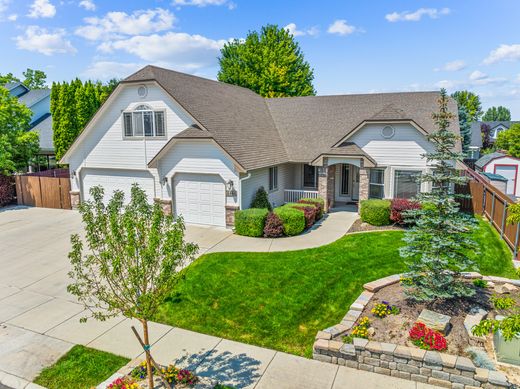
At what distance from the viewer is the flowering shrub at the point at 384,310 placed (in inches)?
350

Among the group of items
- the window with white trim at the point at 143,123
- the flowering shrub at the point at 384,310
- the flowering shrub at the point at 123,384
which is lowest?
the flowering shrub at the point at 123,384

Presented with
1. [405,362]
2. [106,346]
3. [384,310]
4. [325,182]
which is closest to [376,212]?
[325,182]

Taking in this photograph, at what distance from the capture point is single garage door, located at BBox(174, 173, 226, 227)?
17406mm

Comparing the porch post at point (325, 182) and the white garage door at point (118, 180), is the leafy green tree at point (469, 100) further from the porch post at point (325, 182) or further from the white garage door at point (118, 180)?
the white garage door at point (118, 180)

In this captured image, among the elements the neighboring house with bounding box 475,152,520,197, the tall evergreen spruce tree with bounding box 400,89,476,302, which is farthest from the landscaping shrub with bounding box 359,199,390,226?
the neighboring house with bounding box 475,152,520,197

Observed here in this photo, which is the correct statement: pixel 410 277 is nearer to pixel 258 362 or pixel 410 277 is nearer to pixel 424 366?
pixel 424 366

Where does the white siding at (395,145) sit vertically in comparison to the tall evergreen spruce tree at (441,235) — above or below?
above

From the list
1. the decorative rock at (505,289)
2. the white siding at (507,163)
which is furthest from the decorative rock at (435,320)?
the white siding at (507,163)

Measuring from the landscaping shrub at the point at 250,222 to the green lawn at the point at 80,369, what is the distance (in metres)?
8.49

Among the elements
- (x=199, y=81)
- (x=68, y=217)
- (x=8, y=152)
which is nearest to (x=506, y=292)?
(x=199, y=81)

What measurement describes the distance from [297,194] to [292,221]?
5269 mm

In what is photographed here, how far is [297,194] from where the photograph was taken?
824 inches

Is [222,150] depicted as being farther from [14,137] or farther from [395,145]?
[14,137]

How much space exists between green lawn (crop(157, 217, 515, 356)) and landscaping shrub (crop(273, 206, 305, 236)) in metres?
1.92
